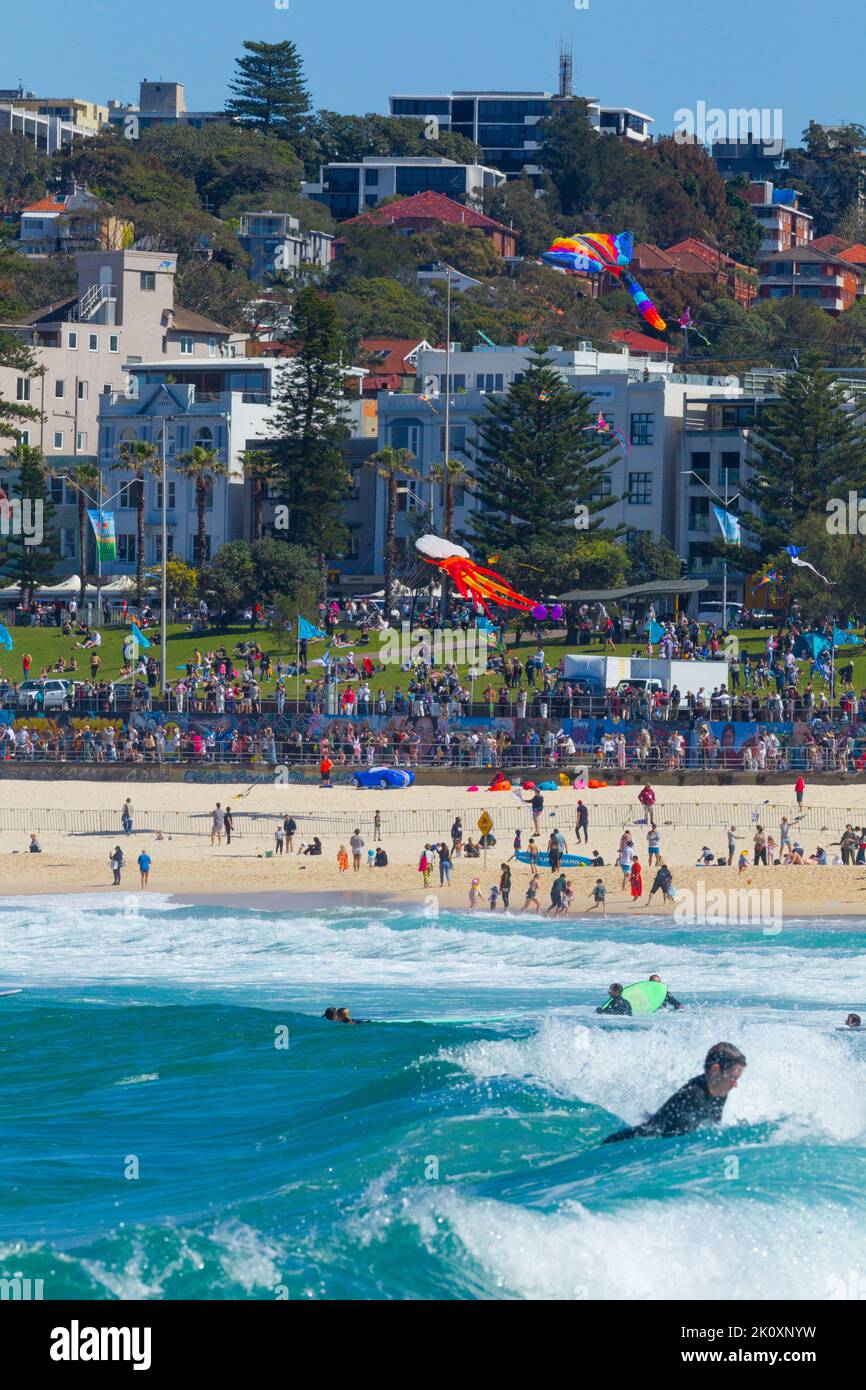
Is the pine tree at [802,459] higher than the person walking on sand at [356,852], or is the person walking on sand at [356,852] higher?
the pine tree at [802,459]

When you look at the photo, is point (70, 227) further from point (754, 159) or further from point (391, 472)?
point (754, 159)

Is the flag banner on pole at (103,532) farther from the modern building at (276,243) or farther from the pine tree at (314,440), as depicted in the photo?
the modern building at (276,243)

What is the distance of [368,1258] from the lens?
1423cm

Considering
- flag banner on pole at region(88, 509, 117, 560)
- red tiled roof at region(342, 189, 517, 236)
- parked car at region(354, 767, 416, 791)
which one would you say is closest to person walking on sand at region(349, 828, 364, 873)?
parked car at region(354, 767, 416, 791)

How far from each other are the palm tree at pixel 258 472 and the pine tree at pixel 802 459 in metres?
18.5

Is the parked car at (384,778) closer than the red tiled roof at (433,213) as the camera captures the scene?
Yes

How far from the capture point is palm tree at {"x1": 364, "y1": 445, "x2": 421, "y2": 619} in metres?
75.6

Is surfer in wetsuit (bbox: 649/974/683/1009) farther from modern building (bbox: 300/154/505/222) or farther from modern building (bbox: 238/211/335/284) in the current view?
modern building (bbox: 300/154/505/222)

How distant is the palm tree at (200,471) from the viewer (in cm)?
7844

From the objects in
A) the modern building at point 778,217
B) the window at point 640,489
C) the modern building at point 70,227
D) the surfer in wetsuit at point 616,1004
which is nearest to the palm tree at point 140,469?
the window at point 640,489

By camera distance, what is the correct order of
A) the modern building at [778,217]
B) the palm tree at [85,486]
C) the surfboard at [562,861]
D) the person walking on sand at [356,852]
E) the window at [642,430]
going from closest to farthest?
the surfboard at [562,861] → the person walking on sand at [356,852] → the window at [642,430] → the palm tree at [85,486] → the modern building at [778,217]

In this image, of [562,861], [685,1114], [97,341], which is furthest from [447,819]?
[97,341]

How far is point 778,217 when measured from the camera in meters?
149

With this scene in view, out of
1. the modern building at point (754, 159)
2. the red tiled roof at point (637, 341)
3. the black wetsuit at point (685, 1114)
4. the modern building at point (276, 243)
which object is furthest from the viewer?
the modern building at point (754, 159)
